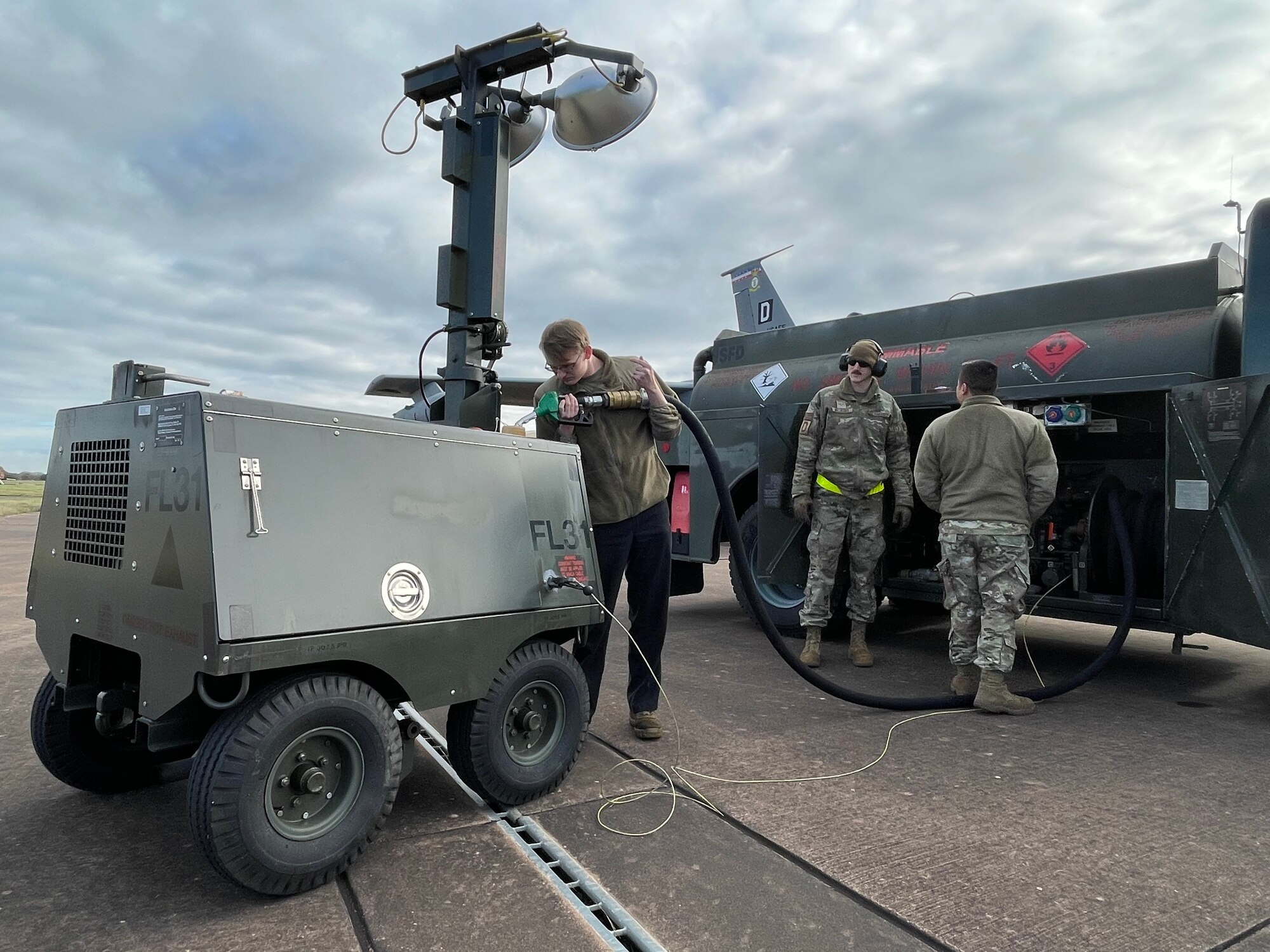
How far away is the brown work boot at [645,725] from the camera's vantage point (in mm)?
3443

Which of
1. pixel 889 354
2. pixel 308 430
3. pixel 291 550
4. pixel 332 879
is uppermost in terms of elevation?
pixel 889 354

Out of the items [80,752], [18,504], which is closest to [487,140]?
[80,752]

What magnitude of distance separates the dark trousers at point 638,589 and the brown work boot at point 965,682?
1.63 meters

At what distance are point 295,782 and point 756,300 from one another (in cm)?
977

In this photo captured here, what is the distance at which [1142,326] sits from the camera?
4.75 meters

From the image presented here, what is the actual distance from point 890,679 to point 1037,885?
7.94ft

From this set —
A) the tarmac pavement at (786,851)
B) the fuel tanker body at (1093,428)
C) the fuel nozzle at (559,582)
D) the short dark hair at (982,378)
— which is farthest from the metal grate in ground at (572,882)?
the fuel tanker body at (1093,428)

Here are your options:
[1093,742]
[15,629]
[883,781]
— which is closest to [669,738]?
[883,781]

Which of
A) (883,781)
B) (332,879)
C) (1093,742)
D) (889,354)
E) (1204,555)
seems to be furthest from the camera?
(889,354)

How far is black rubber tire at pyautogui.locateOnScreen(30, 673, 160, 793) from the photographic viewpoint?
261cm

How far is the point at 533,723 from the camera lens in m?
2.81

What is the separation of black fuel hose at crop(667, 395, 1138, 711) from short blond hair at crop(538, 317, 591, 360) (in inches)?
18.0

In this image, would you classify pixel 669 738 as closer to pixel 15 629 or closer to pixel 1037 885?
pixel 1037 885

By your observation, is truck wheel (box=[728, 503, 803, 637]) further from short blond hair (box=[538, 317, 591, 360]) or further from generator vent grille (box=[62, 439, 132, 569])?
generator vent grille (box=[62, 439, 132, 569])
